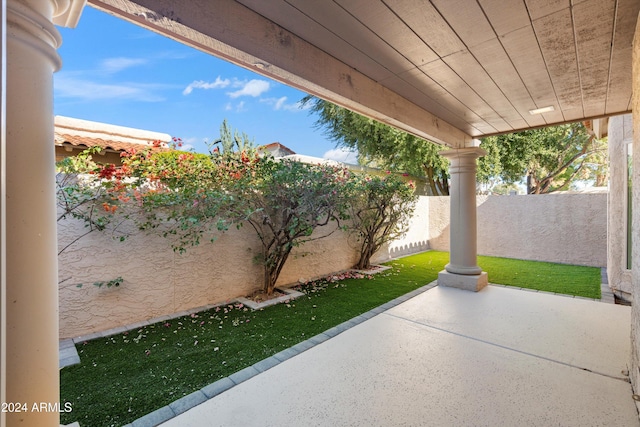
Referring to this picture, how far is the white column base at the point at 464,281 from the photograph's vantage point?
5355mm

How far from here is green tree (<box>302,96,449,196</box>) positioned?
33.6 ft

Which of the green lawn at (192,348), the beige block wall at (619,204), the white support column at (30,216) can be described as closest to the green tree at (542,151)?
the beige block wall at (619,204)

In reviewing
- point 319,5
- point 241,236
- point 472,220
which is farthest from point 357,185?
point 319,5

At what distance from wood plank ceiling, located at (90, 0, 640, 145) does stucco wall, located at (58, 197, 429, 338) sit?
302 centimetres

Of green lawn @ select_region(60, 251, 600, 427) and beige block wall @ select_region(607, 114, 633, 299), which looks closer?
green lawn @ select_region(60, 251, 600, 427)

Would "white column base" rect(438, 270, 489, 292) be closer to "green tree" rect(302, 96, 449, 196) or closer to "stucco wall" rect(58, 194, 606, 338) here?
"stucco wall" rect(58, 194, 606, 338)

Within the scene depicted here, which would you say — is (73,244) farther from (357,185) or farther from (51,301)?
(357,185)

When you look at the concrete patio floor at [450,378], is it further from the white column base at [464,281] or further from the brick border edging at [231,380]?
the white column base at [464,281]

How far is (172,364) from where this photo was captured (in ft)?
9.72

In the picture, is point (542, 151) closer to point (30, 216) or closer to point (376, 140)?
point (376, 140)

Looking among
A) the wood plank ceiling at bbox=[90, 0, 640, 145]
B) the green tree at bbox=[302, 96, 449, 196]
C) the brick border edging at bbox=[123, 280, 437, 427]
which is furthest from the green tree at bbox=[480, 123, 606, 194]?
the brick border edging at bbox=[123, 280, 437, 427]

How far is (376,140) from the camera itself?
1092 centimetres

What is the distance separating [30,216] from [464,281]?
5832mm

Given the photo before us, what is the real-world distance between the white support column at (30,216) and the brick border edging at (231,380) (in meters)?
1.16
